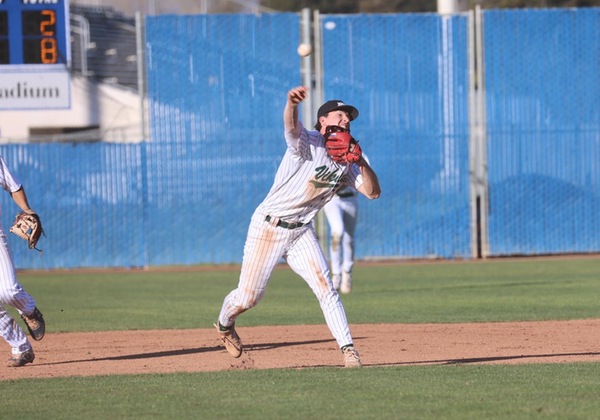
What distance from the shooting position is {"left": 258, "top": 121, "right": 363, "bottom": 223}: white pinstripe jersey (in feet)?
26.1

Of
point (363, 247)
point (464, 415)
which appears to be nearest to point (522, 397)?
point (464, 415)

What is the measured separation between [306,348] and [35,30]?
34.5ft

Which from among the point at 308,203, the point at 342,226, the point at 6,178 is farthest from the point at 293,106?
the point at 342,226

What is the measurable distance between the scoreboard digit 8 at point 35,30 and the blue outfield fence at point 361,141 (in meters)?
4.91

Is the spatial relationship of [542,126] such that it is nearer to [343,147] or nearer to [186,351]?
[186,351]

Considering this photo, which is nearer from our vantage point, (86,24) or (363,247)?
(363,247)

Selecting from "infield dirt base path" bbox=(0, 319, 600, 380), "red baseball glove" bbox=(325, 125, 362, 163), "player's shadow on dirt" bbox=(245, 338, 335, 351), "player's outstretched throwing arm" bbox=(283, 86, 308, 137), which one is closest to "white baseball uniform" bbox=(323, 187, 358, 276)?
"infield dirt base path" bbox=(0, 319, 600, 380)

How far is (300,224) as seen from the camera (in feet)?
26.9

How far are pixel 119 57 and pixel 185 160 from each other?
11.2m

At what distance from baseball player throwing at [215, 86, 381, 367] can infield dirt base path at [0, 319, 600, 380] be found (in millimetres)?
874

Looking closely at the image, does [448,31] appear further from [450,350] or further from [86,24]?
[450,350]

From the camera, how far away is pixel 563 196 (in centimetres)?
2423

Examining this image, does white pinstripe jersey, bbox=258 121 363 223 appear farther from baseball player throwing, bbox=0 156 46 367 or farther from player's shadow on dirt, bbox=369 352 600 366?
baseball player throwing, bbox=0 156 46 367

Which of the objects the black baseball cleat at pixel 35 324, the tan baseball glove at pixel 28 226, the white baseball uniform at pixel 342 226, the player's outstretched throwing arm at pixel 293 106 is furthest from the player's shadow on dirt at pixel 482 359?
the white baseball uniform at pixel 342 226
